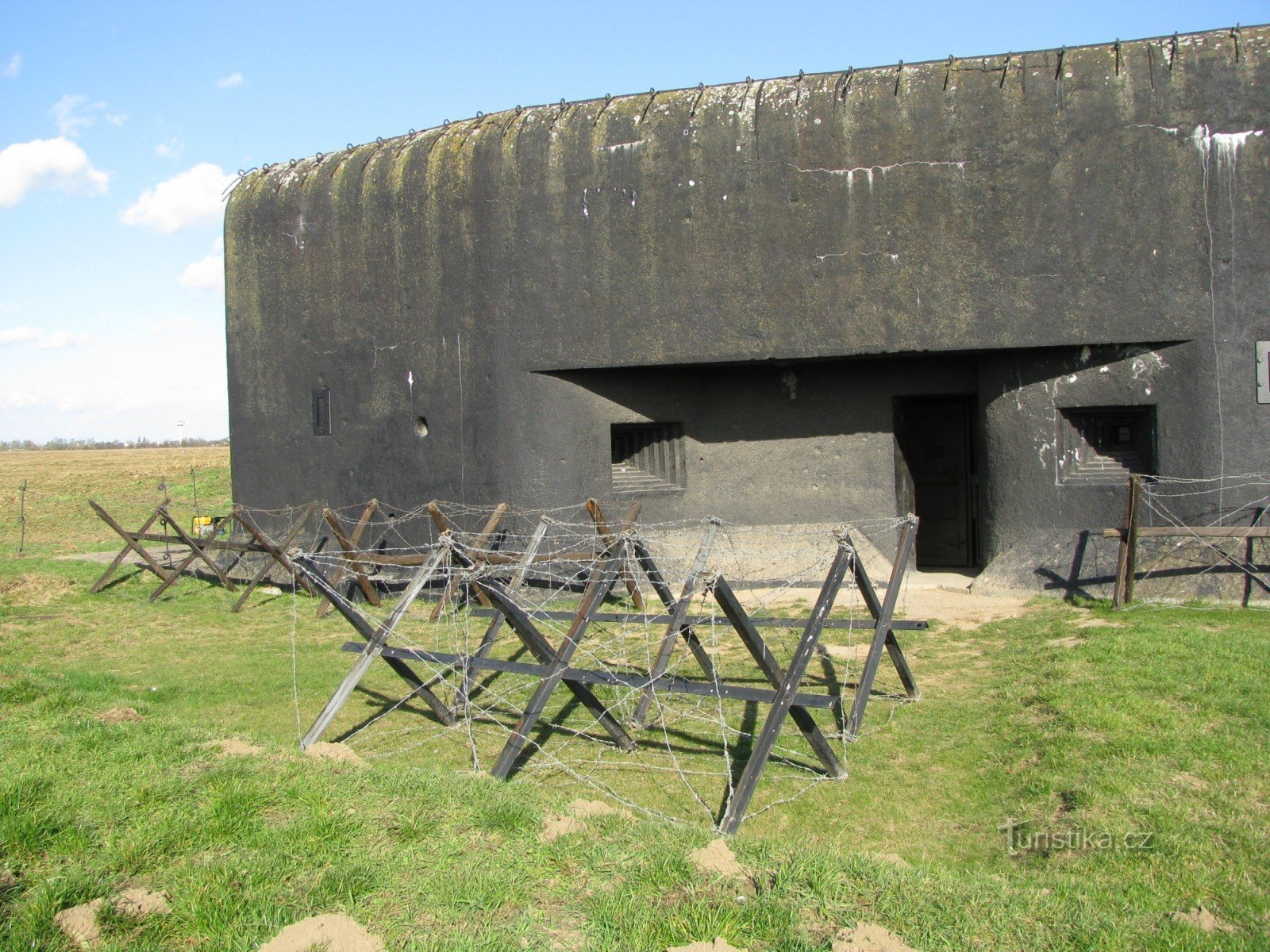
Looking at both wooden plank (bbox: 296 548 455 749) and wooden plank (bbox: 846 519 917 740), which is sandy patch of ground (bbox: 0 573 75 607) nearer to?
wooden plank (bbox: 296 548 455 749)

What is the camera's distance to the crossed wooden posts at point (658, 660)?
5.58 m

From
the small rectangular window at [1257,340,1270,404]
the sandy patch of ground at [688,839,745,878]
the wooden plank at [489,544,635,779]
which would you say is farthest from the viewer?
the small rectangular window at [1257,340,1270,404]

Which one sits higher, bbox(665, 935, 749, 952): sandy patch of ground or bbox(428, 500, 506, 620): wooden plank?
bbox(428, 500, 506, 620): wooden plank

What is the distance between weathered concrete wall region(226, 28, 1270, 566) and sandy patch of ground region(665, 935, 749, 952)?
25.5 feet

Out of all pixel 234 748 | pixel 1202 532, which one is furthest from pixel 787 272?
pixel 234 748

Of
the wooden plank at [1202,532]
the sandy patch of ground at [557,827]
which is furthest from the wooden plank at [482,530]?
the wooden plank at [1202,532]

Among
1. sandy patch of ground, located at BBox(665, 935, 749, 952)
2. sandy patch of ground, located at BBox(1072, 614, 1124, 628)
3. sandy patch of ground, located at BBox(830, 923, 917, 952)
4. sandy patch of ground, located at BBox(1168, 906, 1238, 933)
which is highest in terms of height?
sandy patch of ground, located at BBox(1072, 614, 1124, 628)

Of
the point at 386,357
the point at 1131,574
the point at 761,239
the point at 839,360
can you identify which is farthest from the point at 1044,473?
the point at 386,357

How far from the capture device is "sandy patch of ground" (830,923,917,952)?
3.60 m

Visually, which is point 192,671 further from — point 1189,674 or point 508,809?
point 1189,674

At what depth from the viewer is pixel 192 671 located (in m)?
9.15

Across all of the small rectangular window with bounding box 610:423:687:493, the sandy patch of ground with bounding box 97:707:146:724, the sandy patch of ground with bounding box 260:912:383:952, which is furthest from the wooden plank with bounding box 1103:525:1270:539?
the sandy patch of ground with bounding box 97:707:146:724

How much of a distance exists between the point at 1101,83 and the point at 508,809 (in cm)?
880

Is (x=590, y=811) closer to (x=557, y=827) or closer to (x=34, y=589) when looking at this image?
(x=557, y=827)
